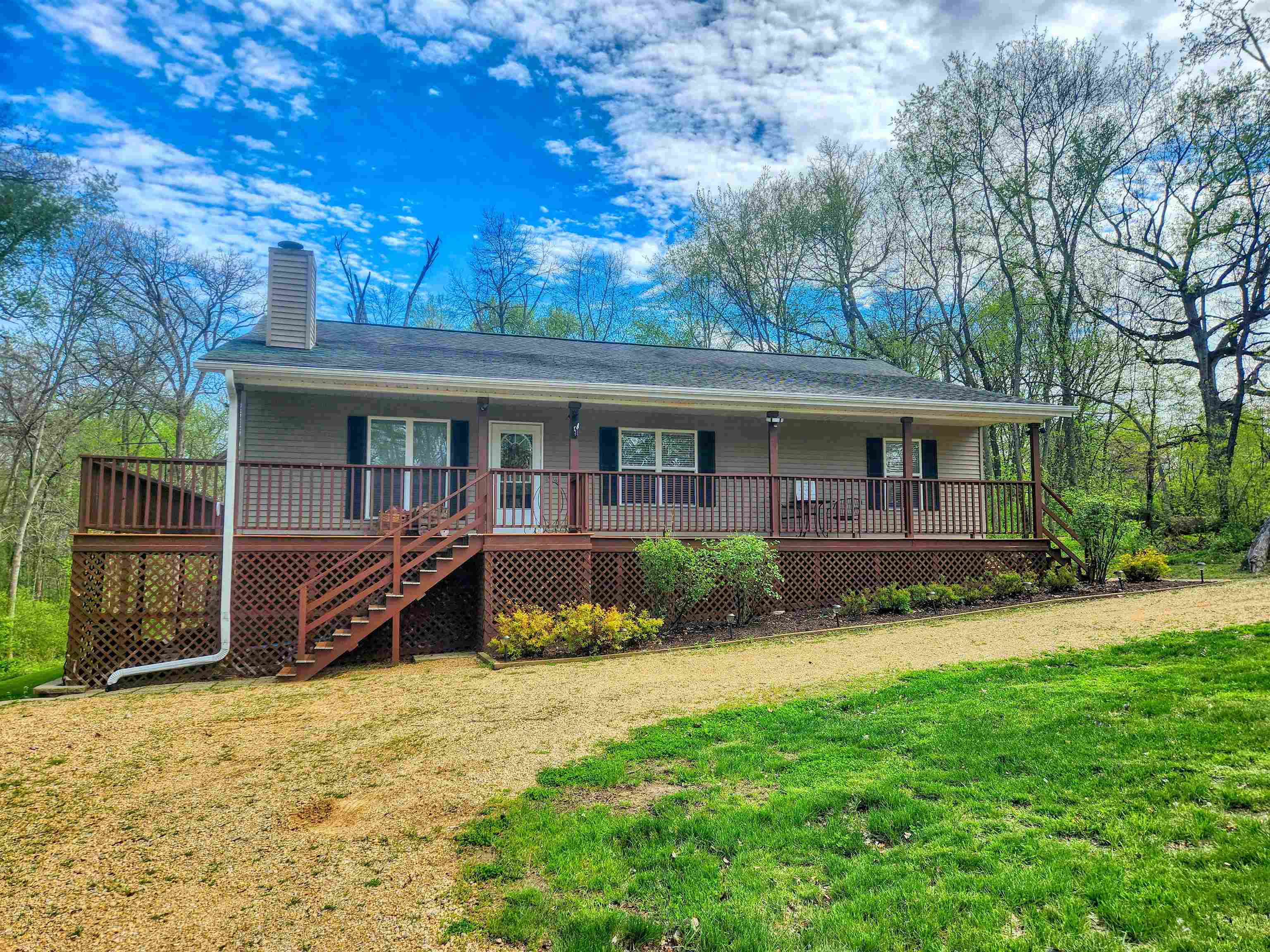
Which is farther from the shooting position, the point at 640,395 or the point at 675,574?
the point at 640,395

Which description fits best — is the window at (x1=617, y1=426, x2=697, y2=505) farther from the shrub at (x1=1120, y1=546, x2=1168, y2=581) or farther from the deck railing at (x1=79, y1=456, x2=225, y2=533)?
the shrub at (x1=1120, y1=546, x2=1168, y2=581)

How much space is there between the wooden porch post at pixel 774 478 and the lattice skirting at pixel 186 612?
6022 mm

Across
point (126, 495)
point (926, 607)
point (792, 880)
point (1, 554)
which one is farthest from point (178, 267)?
point (792, 880)

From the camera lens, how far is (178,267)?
22.6 metres

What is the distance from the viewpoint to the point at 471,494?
37.3 ft

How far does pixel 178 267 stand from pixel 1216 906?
89.6 ft

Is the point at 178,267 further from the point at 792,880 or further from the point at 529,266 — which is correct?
the point at 792,880

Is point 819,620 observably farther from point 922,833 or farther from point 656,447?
point 922,833

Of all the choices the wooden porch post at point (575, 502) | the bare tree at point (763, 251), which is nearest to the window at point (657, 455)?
the wooden porch post at point (575, 502)

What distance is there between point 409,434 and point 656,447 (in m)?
4.60

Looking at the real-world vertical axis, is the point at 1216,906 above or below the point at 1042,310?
below

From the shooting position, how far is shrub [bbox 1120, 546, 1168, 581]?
41.2 ft

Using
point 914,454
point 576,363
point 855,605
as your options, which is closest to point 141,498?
point 576,363

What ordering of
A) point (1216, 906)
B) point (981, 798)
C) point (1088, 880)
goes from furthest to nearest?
1. point (981, 798)
2. point (1088, 880)
3. point (1216, 906)
